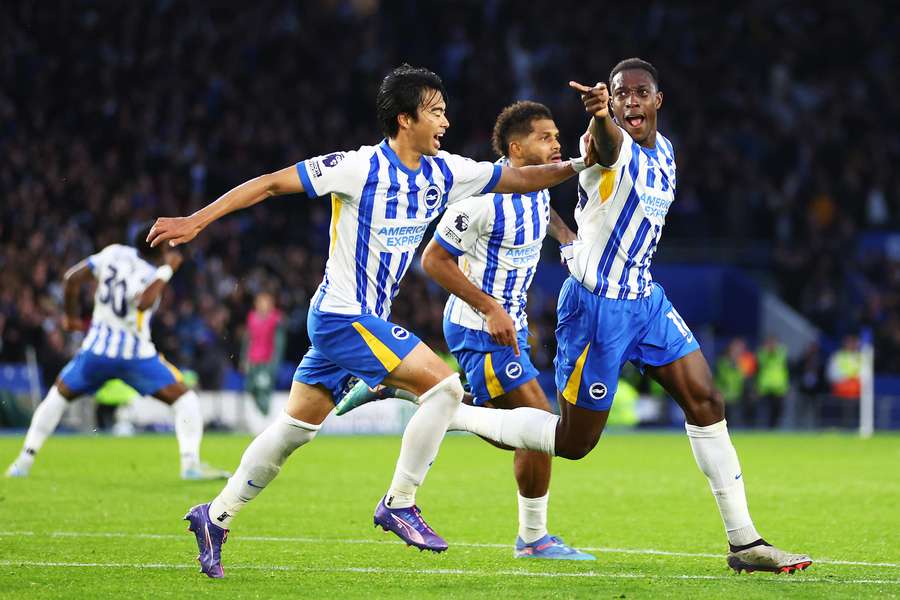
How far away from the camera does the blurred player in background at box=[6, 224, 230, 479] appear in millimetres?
13062

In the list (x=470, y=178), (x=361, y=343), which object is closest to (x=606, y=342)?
(x=470, y=178)

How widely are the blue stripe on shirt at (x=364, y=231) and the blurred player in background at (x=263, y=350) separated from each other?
46.0 feet

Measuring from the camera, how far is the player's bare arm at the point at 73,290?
13.1 m

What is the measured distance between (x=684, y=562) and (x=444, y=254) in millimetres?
2158

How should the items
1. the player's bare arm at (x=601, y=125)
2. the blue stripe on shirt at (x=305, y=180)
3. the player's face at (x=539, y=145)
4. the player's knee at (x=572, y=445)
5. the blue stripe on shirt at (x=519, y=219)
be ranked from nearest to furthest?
the player's bare arm at (x=601, y=125) < the blue stripe on shirt at (x=305, y=180) < the player's knee at (x=572, y=445) < the blue stripe on shirt at (x=519, y=219) < the player's face at (x=539, y=145)

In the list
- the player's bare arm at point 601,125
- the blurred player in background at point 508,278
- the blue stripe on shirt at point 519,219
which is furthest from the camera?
the blue stripe on shirt at point 519,219

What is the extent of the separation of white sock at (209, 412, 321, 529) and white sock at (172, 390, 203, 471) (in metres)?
6.04

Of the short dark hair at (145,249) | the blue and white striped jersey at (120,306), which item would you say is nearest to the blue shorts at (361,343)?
the short dark hair at (145,249)

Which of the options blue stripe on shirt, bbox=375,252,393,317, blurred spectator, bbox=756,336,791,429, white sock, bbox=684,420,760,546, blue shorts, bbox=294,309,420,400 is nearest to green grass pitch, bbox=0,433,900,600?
white sock, bbox=684,420,760,546

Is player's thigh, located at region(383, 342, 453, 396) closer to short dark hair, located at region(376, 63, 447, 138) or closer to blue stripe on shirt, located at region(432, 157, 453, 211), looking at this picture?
blue stripe on shirt, located at region(432, 157, 453, 211)

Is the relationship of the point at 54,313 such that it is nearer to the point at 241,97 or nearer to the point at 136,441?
the point at 136,441

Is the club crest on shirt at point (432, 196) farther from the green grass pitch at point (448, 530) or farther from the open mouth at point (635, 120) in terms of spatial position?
the green grass pitch at point (448, 530)

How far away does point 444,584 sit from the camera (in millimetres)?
6637

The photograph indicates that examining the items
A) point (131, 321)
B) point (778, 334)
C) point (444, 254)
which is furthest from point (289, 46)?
point (444, 254)
